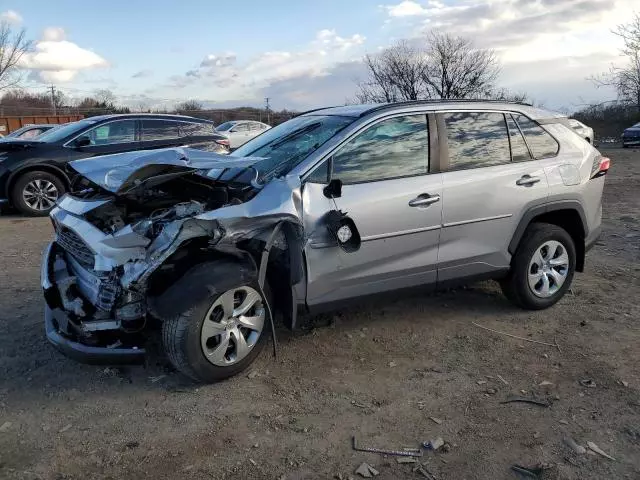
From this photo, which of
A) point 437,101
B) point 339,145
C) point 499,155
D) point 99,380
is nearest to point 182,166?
point 339,145

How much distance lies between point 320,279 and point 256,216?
670mm

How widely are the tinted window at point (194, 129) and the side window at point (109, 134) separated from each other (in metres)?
0.98

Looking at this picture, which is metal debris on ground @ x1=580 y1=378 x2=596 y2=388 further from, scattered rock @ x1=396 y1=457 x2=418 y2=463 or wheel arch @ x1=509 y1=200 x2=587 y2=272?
scattered rock @ x1=396 y1=457 x2=418 y2=463

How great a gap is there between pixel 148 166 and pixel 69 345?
1201 mm

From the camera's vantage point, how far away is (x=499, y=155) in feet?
15.4

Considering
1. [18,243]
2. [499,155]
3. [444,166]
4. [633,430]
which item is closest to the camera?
[633,430]

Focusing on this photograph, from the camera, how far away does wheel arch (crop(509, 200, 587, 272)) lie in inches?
187

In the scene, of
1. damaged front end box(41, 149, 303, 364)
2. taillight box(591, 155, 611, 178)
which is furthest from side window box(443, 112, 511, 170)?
Result: damaged front end box(41, 149, 303, 364)

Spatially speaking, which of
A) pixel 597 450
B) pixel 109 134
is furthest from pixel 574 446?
pixel 109 134

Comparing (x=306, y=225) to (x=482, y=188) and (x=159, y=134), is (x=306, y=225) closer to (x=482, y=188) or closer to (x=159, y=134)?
(x=482, y=188)

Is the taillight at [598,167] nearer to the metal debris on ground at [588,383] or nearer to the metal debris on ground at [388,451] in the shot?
the metal debris on ground at [588,383]

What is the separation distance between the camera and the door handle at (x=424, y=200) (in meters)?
4.17

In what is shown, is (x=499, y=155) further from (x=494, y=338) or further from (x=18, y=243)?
(x=18, y=243)

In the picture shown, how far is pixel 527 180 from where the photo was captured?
4703 mm
